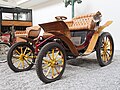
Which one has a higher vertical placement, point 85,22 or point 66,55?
point 85,22

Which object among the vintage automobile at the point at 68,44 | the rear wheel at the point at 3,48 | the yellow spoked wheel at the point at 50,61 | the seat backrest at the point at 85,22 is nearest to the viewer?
the yellow spoked wheel at the point at 50,61

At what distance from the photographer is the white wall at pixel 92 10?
12.7 ft

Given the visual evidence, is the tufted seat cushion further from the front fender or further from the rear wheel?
the rear wheel

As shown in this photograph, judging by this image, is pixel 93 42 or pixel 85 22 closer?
pixel 93 42

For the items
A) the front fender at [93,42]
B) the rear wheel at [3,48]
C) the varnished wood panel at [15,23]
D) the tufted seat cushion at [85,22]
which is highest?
the varnished wood panel at [15,23]

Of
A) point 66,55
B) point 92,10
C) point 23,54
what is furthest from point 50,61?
point 92,10

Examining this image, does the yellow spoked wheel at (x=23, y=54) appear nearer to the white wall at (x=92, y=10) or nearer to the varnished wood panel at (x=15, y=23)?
the white wall at (x=92, y=10)

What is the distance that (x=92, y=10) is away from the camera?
4414 millimetres

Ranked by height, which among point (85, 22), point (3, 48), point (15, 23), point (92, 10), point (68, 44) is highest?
point (92, 10)

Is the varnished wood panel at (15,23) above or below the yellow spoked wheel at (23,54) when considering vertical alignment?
above

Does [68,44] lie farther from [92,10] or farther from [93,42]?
[92,10]

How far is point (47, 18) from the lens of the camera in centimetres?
627

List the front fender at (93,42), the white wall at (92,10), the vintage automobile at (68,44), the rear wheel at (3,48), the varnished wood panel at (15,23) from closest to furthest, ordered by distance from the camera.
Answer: the vintage automobile at (68,44) < the front fender at (93,42) < the rear wheel at (3,48) < the white wall at (92,10) < the varnished wood panel at (15,23)

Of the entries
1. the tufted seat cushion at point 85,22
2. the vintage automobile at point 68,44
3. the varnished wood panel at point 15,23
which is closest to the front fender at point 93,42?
the vintage automobile at point 68,44
